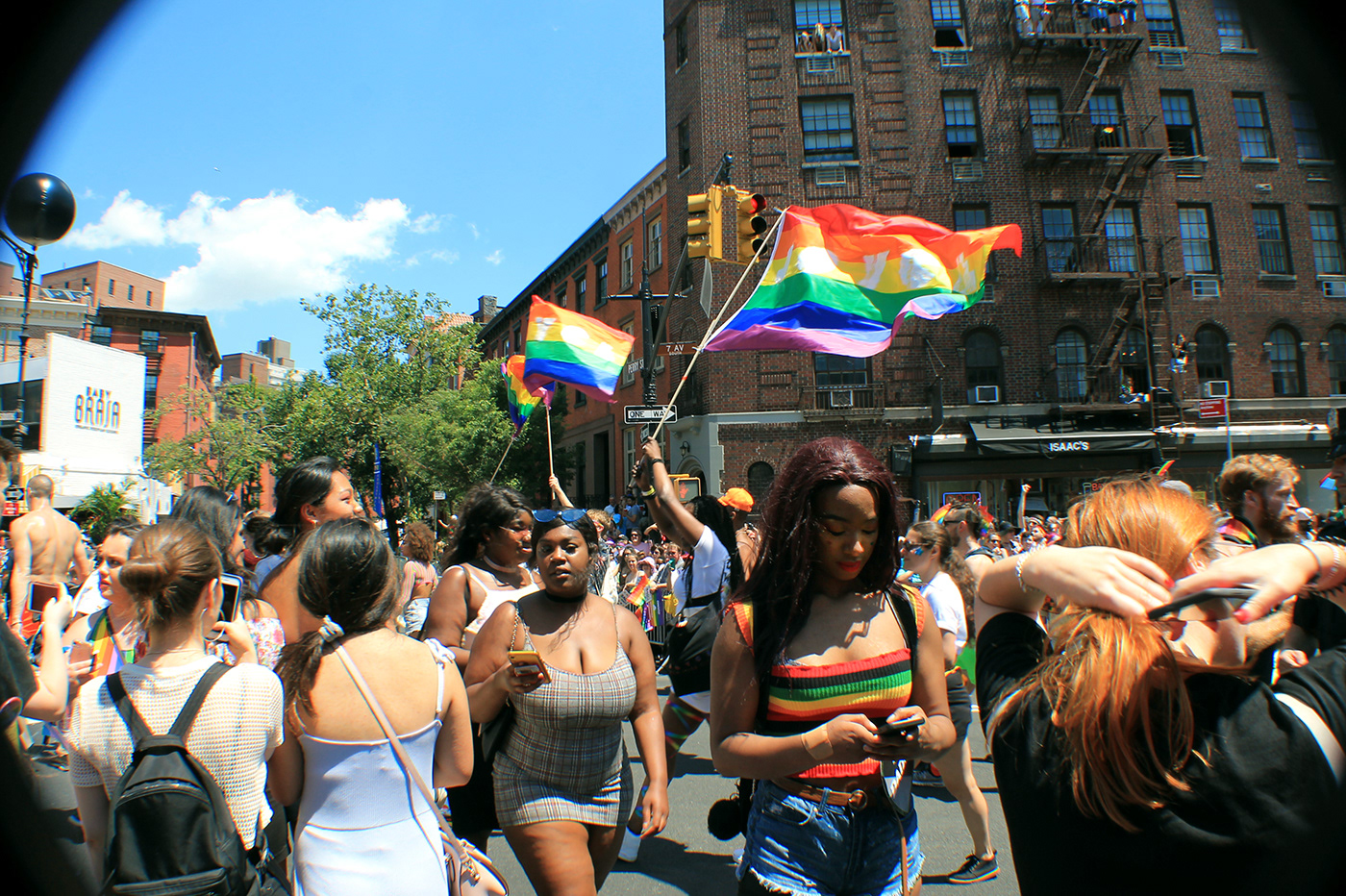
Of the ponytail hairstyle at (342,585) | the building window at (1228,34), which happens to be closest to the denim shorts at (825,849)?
the ponytail hairstyle at (342,585)

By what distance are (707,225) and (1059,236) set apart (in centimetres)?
1911

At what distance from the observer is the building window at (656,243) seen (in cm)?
2848

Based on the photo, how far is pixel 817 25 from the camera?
23266 millimetres

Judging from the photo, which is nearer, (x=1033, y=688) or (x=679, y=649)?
(x=1033, y=688)

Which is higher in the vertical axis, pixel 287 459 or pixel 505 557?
pixel 287 459

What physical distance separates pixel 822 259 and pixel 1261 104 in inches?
1035

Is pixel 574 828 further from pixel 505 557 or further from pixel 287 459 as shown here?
pixel 287 459

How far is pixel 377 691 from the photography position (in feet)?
7.43

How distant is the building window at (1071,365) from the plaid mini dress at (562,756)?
76.4 ft

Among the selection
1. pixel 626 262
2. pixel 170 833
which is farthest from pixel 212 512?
pixel 626 262

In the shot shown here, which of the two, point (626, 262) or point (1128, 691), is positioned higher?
point (626, 262)

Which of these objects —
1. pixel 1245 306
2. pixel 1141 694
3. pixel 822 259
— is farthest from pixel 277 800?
pixel 1245 306

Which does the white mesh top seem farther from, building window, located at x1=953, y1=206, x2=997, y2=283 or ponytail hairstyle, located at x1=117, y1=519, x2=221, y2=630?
building window, located at x1=953, y1=206, x2=997, y2=283

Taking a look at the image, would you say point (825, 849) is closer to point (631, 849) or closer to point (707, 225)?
point (631, 849)
